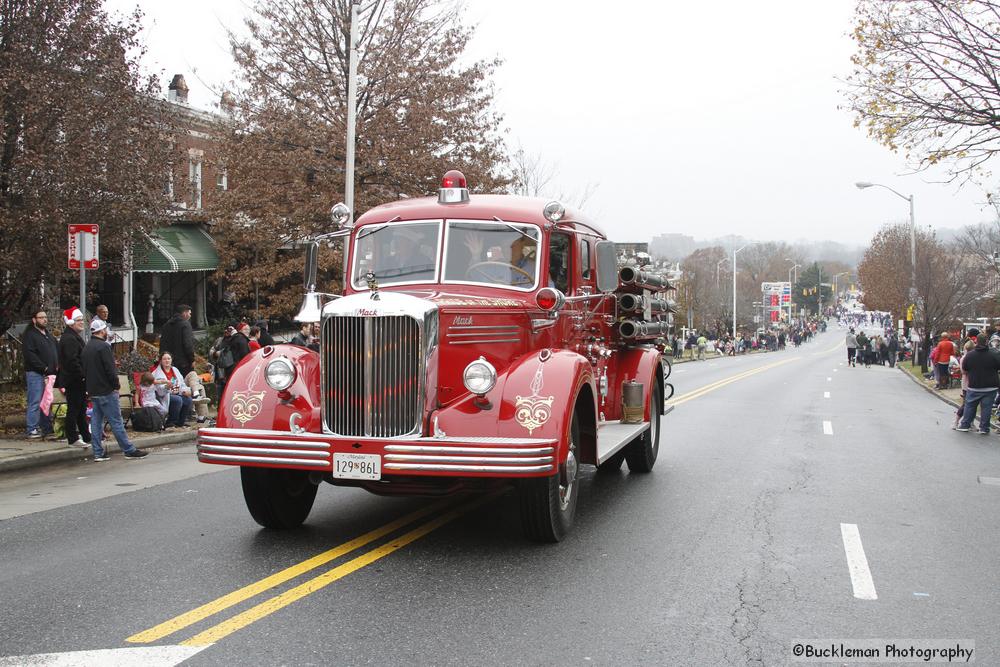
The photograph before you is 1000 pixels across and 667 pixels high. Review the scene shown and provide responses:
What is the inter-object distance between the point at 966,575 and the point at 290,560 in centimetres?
458

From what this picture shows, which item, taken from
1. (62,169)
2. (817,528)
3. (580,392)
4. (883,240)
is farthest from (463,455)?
(883,240)

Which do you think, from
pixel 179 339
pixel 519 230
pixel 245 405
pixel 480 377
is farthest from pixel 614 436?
pixel 179 339

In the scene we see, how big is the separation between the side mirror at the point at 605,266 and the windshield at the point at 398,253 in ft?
5.53

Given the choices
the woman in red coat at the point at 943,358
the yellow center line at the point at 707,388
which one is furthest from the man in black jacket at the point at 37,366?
the woman in red coat at the point at 943,358

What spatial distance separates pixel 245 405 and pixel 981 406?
14.3 m

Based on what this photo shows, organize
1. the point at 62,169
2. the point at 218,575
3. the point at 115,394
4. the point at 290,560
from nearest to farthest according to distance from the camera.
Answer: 1. the point at 218,575
2. the point at 290,560
3. the point at 115,394
4. the point at 62,169

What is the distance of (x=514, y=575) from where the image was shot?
19.2 feet

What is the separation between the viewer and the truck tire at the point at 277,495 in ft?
22.2

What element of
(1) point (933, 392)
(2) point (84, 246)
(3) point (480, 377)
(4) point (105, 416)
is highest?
(2) point (84, 246)

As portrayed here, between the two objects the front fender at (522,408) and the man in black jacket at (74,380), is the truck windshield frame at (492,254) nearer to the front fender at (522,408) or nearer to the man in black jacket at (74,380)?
the front fender at (522,408)

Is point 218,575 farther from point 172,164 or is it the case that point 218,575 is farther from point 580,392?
point 172,164

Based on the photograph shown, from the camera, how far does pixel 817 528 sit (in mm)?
7512

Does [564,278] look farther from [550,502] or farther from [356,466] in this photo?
[356,466]

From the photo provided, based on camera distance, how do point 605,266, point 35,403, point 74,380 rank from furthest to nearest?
point 35,403
point 74,380
point 605,266
